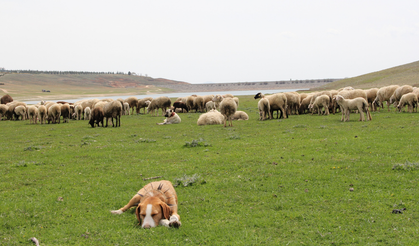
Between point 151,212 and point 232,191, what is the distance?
2437 mm

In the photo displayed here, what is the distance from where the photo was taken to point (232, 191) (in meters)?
7.25

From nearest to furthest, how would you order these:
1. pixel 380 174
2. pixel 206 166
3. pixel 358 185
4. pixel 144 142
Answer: pixel 358 185, pixel 380 174, pixel 206 166, pixel 144 142

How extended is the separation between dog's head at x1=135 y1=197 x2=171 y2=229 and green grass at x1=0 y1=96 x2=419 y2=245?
184 mm

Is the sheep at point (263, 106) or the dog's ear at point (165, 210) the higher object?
the sheep at point (263, 106)

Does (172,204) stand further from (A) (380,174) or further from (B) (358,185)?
(A) (380,174)

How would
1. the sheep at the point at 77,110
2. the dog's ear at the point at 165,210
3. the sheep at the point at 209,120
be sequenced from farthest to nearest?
1. the sheep at the point at 77,110
2. the sheep at the point at 209,120
3. the dog's ear at the point at 165,210

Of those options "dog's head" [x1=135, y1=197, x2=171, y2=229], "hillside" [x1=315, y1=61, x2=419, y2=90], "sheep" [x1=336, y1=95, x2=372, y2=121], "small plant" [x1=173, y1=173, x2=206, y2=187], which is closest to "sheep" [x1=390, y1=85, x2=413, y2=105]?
"sheep" [x1=336, y1=95, x2=372, y2=121]

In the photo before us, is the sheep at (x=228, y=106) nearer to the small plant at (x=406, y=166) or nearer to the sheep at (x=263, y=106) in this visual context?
the sheep at (x=263, y=106)

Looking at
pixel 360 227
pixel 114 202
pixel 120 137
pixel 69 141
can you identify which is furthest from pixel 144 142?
pixel 360 227

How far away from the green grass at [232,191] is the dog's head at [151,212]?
0.18 metres

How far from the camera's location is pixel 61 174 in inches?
365

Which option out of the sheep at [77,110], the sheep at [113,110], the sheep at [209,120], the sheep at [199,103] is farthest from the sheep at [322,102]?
the sheep at [77,110]

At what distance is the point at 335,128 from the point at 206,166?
919 centimetres

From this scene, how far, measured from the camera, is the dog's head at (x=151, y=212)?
17.6 ft
